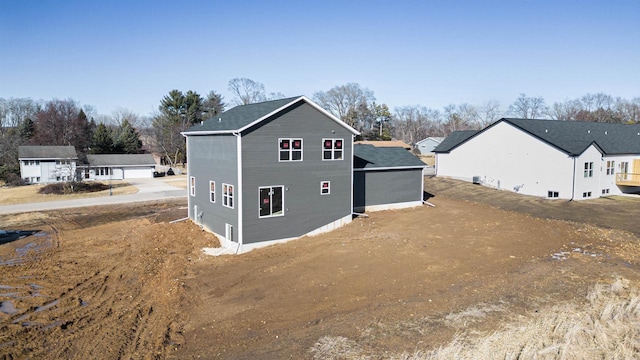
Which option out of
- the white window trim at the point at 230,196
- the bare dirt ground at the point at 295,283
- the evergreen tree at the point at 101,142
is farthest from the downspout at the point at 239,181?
the evergreen tree at the point at 101,142

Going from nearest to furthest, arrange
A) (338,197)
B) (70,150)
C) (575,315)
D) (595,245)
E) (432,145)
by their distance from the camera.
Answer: (575,315)
(595,245)
(338,197)
(70,150)
(432,145)

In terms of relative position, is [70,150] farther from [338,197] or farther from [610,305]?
[610,305]

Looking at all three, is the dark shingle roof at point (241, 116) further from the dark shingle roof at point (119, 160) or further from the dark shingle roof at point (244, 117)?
the dark shingle roof at point (119, 160)

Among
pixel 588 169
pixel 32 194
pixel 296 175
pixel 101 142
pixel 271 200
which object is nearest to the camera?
pixel 271 200

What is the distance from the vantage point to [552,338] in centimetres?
991

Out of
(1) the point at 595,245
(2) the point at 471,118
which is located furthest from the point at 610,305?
(2) the point at 471,118

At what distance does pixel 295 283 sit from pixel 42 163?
156ft

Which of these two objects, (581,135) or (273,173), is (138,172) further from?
(581,135)

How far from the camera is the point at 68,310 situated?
1323 cm

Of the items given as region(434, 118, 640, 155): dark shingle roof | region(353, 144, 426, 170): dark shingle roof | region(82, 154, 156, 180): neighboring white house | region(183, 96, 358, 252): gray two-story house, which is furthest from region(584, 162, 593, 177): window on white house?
region(82, 154, 156, 180): neighboring white house

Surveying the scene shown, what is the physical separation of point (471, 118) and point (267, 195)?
112794mm

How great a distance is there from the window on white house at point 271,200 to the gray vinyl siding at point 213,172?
122cm

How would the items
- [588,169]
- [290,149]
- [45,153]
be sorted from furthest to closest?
[45,153] < [588,169] < [290,149]

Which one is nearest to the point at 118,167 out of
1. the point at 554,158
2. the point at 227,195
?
the point at 227,195
